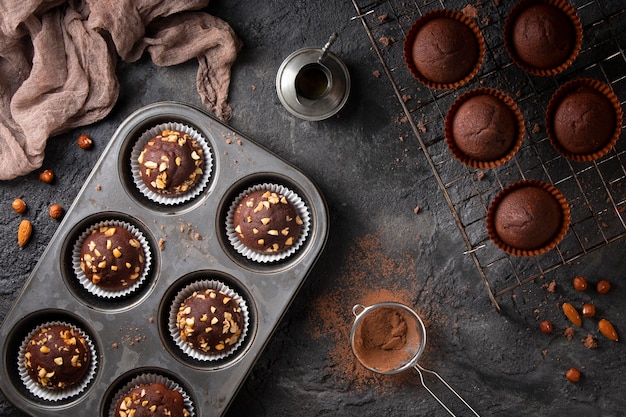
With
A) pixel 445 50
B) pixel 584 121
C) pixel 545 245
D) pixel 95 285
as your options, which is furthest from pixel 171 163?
pixel 584 121

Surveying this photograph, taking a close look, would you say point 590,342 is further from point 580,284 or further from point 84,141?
point 84,141

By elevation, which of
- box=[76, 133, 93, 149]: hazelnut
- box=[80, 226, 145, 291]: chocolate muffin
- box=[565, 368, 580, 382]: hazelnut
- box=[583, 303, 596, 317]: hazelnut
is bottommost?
box=[565, 368, 580, 382]: hazelnut

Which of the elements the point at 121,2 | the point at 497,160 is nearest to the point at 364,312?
the point at 497,160

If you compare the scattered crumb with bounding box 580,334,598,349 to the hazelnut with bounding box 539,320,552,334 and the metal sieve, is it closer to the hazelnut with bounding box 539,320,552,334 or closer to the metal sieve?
the hazelnut with bounding box 539,320,552,334

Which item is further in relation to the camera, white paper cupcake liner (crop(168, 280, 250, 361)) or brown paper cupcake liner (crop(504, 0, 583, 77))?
white paper cupcake liner (crop(168, 280, 250, 361))

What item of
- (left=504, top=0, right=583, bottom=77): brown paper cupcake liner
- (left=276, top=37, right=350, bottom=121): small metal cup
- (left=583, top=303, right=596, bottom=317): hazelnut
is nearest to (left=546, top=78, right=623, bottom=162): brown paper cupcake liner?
(left=504, top=0, right=583, bottom=77): brown paper cupcake liner
